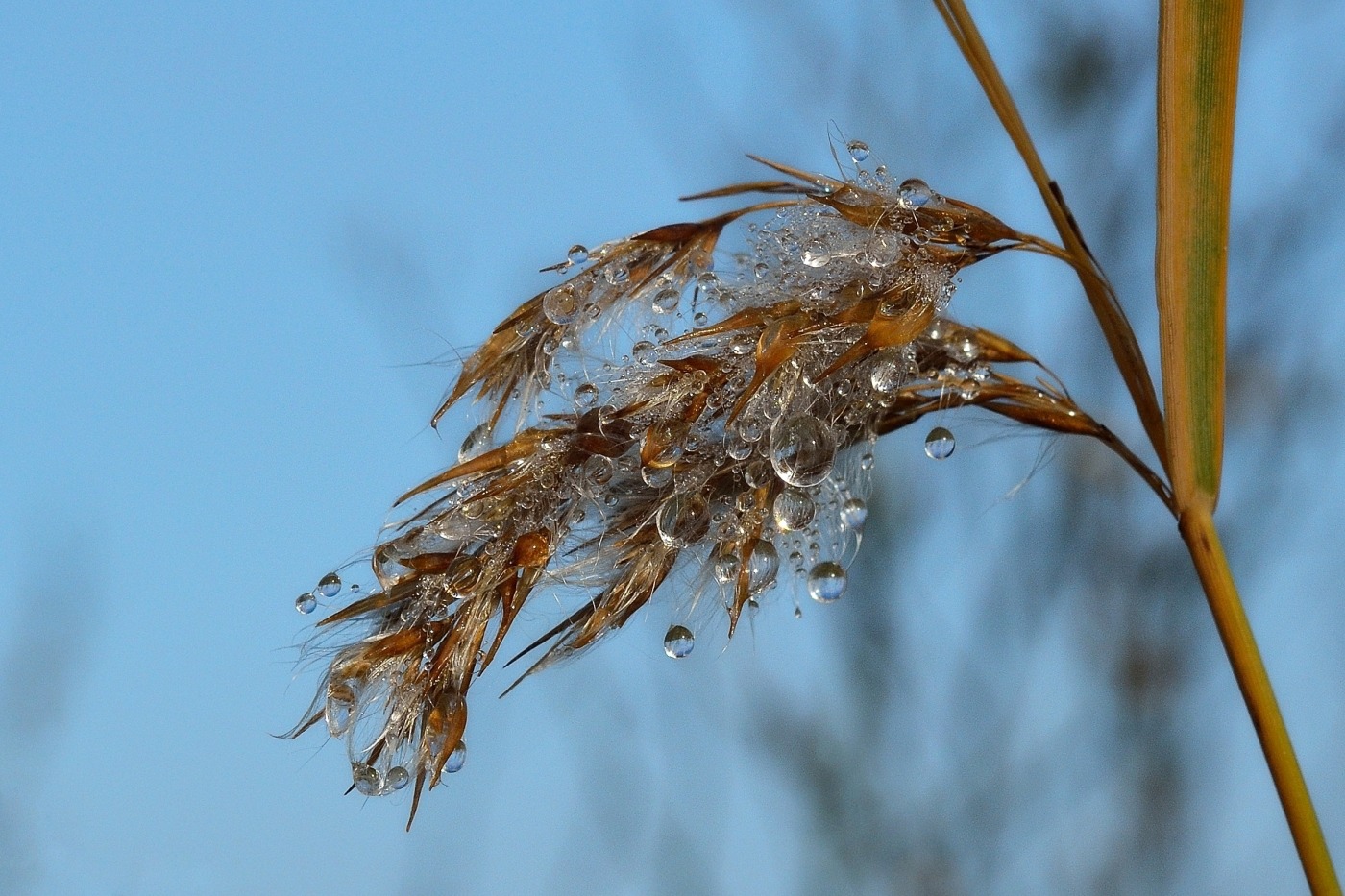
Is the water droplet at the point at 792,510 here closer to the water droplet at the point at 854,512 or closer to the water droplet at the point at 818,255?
the water droplet at the point at 854,512

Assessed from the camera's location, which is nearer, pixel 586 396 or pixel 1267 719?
pixel 1267 719

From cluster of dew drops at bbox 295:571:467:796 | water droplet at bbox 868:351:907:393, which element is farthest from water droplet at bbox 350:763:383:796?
water droplet at bbox 868:351:907:393

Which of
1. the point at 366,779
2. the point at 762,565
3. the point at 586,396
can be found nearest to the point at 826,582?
the point at 762,565

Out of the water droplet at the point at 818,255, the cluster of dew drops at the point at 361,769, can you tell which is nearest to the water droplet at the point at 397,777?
the cluster of dew drops at the point at 361,769

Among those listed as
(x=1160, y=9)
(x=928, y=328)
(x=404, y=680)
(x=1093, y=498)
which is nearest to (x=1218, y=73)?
(x=1160, y=9)

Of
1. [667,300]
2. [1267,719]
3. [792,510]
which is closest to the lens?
[1267,719]

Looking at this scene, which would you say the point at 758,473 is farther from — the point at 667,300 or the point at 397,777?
the point at 397,777
